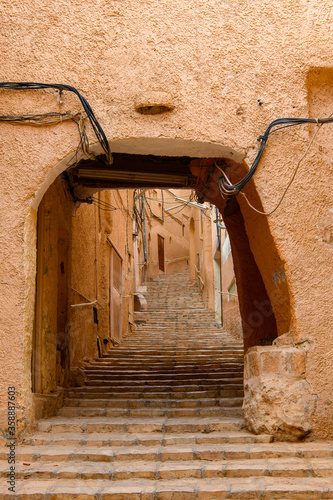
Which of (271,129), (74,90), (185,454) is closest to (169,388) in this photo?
(185,454)

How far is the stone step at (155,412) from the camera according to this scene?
5.40 m

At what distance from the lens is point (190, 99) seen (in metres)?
5.02

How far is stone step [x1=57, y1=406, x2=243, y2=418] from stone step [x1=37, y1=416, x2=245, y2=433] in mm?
329

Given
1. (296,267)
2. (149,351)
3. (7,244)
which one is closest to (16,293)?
(7,244)

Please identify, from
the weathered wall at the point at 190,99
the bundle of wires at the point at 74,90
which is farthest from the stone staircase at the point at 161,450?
the bundle of wires at the point at 74,90

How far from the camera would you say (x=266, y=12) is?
5.29 meters

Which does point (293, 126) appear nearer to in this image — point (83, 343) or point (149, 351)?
point (83, 343)

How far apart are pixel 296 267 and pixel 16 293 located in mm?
2590

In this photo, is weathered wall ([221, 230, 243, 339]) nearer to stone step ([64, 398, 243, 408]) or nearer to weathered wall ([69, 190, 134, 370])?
weathered wall ([69, 190, 134, 370])

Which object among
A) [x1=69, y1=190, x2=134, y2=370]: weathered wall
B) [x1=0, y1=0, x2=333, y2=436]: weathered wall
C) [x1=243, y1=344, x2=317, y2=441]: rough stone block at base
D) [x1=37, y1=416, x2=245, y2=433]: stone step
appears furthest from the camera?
[x1=69, y1=190, x2=134, y2=370]: weathered wall

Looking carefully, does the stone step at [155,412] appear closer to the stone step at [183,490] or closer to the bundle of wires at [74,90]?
the stone step at [183,490]

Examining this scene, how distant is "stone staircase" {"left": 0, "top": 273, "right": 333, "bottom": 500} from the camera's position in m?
3.53

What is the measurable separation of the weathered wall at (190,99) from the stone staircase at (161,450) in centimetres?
70

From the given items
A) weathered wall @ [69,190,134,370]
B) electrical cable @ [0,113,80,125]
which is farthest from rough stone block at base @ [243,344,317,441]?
weathered wall @ [69,190,134,370]
